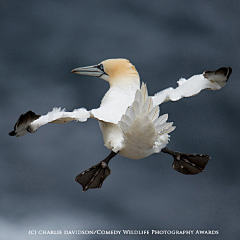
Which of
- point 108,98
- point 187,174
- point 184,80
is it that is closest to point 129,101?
point 108,98

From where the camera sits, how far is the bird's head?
30.5ft

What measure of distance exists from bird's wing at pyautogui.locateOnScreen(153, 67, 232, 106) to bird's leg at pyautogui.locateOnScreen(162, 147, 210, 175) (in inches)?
43.3

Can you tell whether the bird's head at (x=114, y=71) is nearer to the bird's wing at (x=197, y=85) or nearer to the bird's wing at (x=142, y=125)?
the bird's wing at (x=197, y=85)

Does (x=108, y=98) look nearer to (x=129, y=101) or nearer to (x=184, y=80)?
(x=129, y=101)

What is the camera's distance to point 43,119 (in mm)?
7723

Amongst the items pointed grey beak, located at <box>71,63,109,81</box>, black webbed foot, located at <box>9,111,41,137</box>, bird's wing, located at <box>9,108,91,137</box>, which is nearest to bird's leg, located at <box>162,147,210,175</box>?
bird's wing, located at <box>9,108,91,137</box>

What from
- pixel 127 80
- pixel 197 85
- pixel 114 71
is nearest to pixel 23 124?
pixel 127 80

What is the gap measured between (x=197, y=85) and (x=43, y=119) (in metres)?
2.57

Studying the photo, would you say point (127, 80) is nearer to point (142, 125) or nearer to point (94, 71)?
point (94, 71)

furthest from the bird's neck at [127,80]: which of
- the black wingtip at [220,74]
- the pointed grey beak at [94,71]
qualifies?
the black wingtip at [220,74]

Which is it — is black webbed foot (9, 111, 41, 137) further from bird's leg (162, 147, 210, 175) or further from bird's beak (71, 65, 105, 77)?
bird's leg (162, 147, 210, 175)

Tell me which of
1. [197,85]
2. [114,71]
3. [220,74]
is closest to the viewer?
[220,74]

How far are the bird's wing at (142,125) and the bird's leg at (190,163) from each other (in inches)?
41.1

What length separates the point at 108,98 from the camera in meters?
8.98
